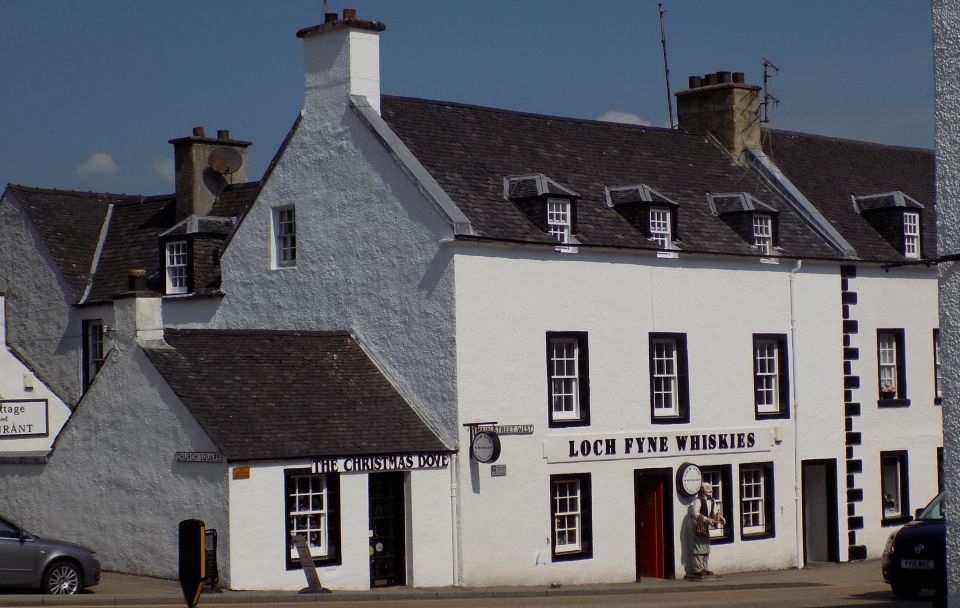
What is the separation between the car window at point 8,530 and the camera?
72.7 feet

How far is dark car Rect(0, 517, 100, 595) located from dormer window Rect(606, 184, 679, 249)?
42.2ft

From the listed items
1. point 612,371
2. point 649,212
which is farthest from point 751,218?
point 612,371

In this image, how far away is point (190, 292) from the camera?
32.3m

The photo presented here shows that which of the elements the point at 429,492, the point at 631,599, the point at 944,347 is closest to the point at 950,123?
the point at 944,347

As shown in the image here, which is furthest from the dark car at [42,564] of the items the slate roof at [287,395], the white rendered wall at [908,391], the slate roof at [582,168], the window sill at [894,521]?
the window sill at [894,521]

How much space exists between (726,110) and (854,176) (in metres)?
4.09

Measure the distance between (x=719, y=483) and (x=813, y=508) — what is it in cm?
323

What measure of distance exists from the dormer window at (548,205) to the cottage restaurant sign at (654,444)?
3.67 meters

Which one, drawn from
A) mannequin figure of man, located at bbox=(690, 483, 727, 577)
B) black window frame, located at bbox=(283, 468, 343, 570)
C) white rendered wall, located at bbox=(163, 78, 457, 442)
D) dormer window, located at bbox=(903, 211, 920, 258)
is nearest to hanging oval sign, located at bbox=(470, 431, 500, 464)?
white rendered wall, located at bbox=(163, 78, 457, 442)

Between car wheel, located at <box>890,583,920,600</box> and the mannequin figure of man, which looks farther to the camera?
the mannequin figure of man

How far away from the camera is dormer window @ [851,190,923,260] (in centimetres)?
3488

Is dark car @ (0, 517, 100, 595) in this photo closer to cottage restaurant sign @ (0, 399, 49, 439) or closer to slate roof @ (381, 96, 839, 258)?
cottage restaurant sign @ (0, 399, 49, 439)

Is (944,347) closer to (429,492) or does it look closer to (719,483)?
(429,492)

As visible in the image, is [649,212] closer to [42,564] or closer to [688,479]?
[688,479]
